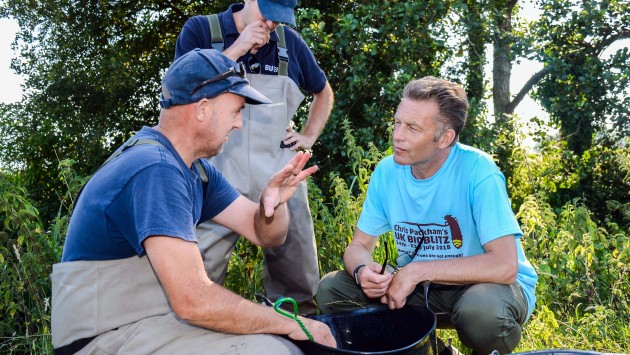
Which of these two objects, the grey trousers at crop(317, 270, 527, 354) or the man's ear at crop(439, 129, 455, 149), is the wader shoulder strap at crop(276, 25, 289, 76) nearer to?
the man's ear at crop(439, 129, 455, 149)

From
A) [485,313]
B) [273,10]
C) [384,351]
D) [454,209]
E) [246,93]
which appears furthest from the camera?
[273,10]

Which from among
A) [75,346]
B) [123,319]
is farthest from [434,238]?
[75,346]

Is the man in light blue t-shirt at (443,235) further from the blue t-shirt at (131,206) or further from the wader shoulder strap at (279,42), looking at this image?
the blue t-shirt at (131,206)

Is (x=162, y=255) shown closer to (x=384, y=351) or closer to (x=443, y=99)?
(x=384, y=351)

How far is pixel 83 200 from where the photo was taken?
7.92ft

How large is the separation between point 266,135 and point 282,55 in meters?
0.44

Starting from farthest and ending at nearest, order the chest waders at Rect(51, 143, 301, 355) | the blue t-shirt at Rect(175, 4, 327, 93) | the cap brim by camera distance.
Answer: the blue t-shirt at Rect(175, 4, 327, 93)
the cap brim
the chest waders at Rect(51, 143, 301, 355)

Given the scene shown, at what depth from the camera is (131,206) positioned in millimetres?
2305

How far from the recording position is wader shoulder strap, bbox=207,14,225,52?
3836 millimetres

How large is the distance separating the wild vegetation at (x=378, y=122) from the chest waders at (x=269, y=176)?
31.1 inches

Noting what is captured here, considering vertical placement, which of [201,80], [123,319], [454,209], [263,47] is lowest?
[123,319]

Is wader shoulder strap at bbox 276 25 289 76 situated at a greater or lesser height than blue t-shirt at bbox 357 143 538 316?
greater

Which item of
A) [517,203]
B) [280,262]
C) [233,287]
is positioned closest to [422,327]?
[280,262]

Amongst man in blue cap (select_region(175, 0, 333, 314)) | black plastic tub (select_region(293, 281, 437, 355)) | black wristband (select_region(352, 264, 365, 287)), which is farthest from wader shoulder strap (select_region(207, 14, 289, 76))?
black plastic tub (select_region(293, 281, 437, 355))
